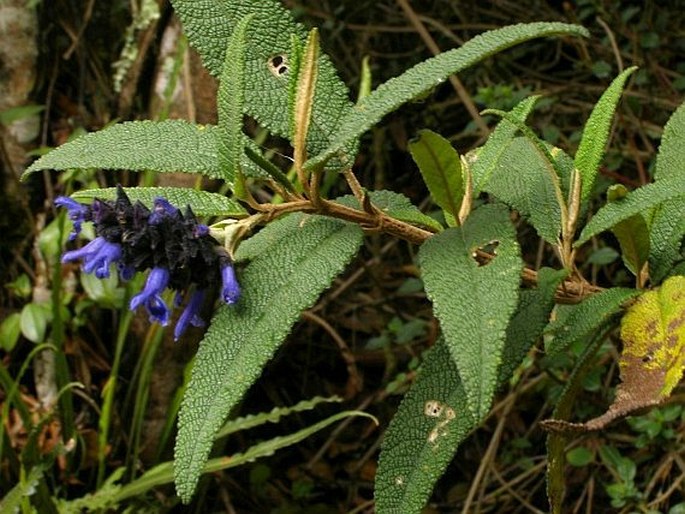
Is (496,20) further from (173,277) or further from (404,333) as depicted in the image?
(173,277)

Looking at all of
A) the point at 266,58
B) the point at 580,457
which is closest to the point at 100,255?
the point at 266,58

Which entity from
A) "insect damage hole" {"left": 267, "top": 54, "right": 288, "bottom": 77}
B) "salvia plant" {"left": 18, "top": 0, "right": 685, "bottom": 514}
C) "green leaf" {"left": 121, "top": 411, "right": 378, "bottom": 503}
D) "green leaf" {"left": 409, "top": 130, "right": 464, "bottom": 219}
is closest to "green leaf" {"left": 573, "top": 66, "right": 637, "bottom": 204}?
"salvia plant" {"left": 18, "top": 0, "right": 685, "bottom": 514}

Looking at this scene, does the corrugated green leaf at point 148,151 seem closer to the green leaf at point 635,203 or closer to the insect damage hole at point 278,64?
the insect damage hole at point 278,64

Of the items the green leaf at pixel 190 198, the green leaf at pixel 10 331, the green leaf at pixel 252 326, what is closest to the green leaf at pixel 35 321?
the green leaf at pixel 10 331

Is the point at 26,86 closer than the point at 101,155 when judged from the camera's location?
No

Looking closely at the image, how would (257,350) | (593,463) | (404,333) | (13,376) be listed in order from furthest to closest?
(13,376), (404,333), (593,463), (257,350)

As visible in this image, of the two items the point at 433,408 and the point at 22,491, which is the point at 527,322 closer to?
the point at 433,408

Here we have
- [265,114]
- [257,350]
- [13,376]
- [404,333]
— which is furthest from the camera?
[13,376]

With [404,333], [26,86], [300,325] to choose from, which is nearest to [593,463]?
[404,333]
